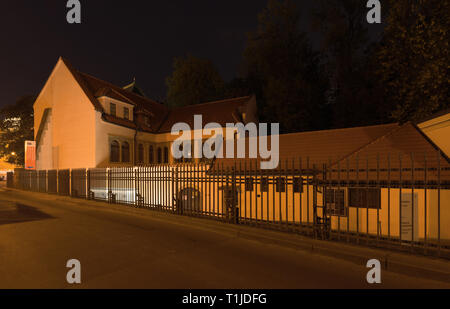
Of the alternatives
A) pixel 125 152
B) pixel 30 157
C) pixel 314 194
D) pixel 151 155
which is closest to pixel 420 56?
pixel 314 194

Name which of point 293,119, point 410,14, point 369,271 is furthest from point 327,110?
→ point 369,271

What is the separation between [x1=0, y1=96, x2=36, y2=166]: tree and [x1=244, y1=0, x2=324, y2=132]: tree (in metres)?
29.3

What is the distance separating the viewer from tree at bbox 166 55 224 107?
38531 mm

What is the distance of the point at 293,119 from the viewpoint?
2845 centimetres

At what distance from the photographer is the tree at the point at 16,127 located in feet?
113

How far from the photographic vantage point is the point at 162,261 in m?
5.75

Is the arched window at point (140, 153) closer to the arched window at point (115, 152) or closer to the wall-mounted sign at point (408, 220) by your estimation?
the arched window at point (115, 152)

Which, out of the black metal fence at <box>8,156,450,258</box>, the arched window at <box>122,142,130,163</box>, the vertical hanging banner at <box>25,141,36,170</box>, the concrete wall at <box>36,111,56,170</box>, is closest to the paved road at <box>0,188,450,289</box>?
the black metal fence at <box>8,156,450,258</box>

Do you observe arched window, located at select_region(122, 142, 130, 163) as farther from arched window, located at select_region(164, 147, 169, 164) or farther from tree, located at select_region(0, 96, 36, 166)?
tree, located at select_region(0, 96, 36, 166)

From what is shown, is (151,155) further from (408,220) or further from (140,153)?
(408,220)

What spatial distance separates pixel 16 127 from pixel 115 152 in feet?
67.9

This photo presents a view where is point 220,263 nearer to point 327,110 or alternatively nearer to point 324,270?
point 324,270

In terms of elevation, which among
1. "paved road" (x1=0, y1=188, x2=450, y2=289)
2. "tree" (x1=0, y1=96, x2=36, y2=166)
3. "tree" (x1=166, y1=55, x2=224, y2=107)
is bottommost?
"paved road" (x1=0, y1=188, x2=450, y2=289)

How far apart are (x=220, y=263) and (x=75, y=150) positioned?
2183 centimetres
